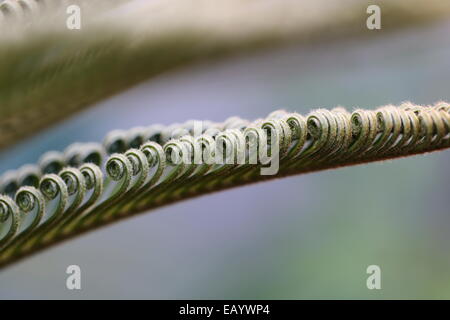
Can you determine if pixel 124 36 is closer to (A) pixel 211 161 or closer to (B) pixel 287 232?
(A) pixel 211 161

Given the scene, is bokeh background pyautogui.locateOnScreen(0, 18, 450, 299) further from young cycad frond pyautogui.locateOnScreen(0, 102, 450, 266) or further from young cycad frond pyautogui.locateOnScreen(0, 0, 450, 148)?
young cycad frond pyautogui.locateOnScreen(0, 102, 450, 266)

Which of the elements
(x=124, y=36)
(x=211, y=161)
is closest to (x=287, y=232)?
(x=124, y=36)

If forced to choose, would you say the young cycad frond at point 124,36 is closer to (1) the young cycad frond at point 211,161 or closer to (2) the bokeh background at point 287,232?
(1) the young cycad frond at point 211,161

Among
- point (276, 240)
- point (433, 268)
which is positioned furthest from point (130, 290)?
point (433, 268)

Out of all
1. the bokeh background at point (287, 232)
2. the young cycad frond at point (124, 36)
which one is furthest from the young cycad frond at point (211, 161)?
the bokeh background at point (287, 232)

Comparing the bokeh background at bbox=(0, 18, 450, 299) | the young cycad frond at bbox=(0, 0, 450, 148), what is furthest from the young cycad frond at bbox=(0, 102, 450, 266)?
the bokeh background at bbox=(0, 18, 450, 299)

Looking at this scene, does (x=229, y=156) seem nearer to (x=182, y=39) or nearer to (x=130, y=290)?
(x=182, y=39)

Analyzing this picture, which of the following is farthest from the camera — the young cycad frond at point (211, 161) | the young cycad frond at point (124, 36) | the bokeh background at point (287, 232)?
the bokeh background at point (287, 232)
